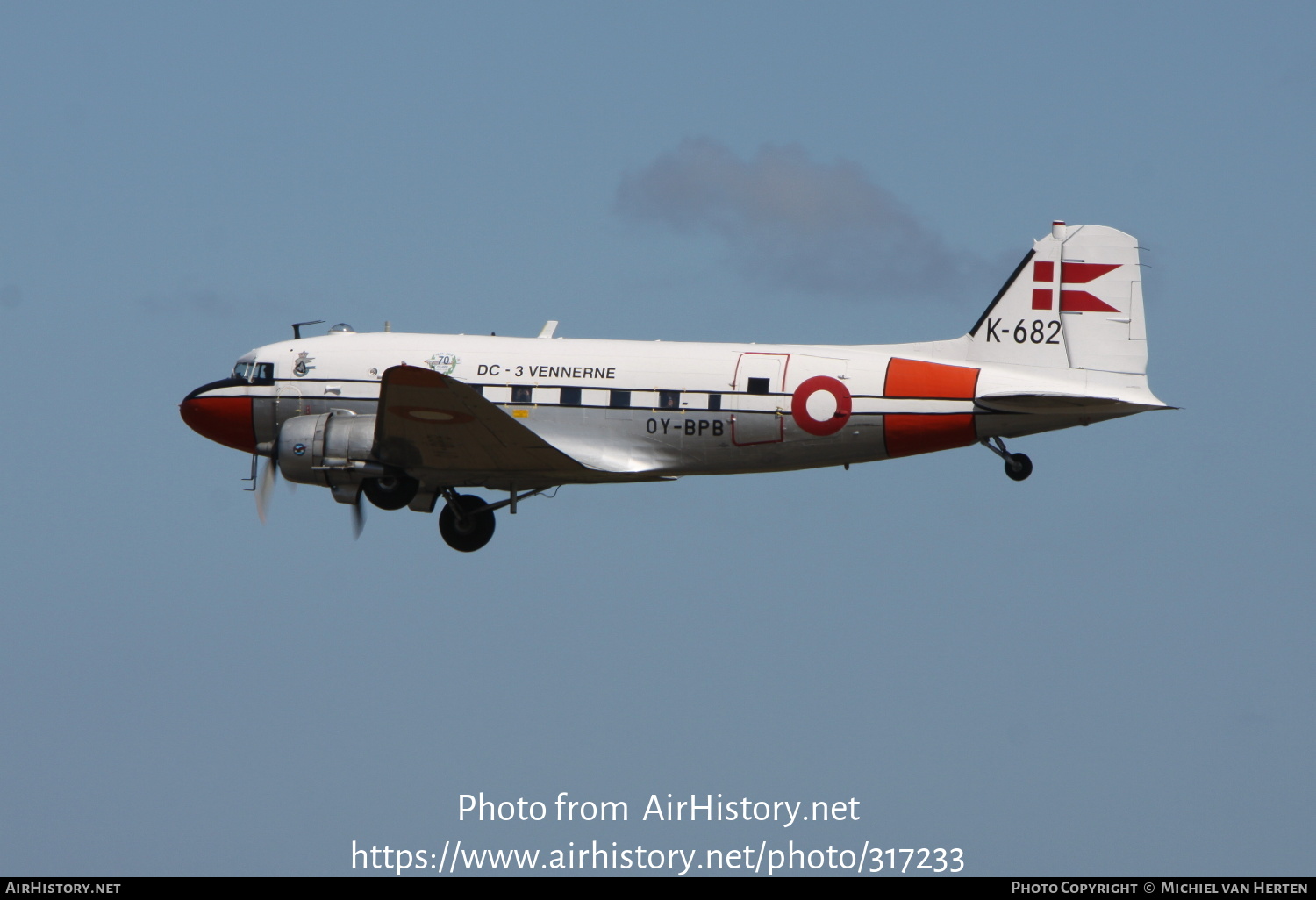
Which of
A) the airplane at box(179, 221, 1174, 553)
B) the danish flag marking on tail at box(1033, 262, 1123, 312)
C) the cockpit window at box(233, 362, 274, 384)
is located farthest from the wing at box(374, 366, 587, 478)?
the danish flag marking on tail at box(1033, 262, 1123, 312)

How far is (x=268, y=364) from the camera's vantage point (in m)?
31.0

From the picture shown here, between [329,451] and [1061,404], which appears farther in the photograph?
[329,451]

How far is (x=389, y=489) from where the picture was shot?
29359 mm

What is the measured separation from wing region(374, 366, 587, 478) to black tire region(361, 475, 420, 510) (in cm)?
24

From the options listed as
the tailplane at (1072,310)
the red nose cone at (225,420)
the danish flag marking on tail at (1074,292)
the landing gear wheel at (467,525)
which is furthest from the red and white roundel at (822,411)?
the red nose cone at (225,420)

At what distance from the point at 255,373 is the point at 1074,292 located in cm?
1335

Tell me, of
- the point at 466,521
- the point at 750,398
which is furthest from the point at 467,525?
the point at 750,398

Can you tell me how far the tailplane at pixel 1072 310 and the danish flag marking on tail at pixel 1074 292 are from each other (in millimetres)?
14

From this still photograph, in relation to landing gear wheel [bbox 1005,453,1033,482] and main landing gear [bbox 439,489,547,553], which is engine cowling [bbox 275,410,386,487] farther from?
landing gear wheel [bbox 1005,453,1033,482]

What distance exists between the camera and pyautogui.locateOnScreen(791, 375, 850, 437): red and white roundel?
95.0 feet

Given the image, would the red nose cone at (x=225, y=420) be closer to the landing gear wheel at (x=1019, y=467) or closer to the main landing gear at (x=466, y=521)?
the main landing gear at (x=466, y=521)

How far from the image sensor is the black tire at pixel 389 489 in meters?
29.3

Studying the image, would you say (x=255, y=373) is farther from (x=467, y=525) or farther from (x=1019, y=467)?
(x=1019, y=467)

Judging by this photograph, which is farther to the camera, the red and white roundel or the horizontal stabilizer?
the red and white roundel
